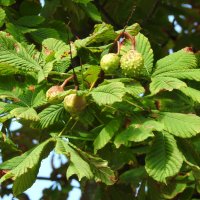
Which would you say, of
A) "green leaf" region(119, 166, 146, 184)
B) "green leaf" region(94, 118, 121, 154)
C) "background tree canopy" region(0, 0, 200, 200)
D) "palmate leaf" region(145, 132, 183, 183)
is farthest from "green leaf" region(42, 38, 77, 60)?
"green leaf" region(119, 166, 146, 184)

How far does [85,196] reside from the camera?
3469mm

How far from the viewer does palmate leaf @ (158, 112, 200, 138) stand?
172cm

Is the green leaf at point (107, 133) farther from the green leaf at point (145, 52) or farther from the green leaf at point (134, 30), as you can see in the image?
the green leaf at point (134, 30)

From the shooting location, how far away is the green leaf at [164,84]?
173cm

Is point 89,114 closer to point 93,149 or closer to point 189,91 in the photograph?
point 93,149

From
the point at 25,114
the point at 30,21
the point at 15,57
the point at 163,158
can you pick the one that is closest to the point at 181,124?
the point at 163,158

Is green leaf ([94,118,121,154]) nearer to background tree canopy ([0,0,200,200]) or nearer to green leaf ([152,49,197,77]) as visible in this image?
background tree canopy ([0,0,200,200])

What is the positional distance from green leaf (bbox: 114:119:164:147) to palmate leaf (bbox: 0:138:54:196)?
207 mm

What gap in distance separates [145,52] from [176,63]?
0.11 metres

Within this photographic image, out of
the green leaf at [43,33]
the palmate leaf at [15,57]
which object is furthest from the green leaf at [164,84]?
the green leaf at [43,33]

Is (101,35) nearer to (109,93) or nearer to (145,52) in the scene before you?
(145,52)

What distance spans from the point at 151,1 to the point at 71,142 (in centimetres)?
155

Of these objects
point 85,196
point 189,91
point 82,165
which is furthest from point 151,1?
point 82,165

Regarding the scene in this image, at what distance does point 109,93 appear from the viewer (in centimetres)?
165
